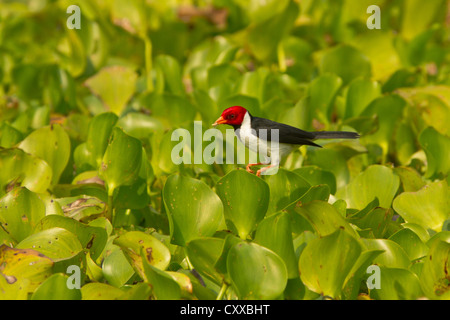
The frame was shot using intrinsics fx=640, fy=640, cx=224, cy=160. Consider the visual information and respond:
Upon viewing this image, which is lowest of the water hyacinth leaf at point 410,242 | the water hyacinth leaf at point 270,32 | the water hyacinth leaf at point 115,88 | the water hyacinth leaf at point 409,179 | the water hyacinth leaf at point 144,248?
the water hyacinth leaf at point 410,242

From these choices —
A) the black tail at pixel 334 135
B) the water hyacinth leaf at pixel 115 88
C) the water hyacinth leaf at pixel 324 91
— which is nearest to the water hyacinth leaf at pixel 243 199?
the black tail at pixel 334 135

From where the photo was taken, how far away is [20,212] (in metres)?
2.10

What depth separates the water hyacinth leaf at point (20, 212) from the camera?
2.09 meters

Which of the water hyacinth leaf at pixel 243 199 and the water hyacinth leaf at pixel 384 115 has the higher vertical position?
the water hyacinth leaf at pixel 384 115

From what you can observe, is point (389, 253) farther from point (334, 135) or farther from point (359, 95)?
point (359, 95)

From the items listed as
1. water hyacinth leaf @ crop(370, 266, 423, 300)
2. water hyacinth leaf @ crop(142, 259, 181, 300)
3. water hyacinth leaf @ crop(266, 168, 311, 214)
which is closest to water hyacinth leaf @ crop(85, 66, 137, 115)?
water hyacinth leaf @ crop(266, 168, 311, 214)

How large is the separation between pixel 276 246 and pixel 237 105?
41.3 inches

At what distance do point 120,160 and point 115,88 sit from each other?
1255 millimetres

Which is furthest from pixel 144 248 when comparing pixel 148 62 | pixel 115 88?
pixel 148 62

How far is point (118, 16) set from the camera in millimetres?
4031

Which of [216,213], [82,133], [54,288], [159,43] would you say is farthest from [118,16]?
[54,288]

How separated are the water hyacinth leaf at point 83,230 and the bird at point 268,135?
0.74 meters

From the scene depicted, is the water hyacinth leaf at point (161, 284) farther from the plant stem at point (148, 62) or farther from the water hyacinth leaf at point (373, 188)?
the plant stem at point (148, 62)
